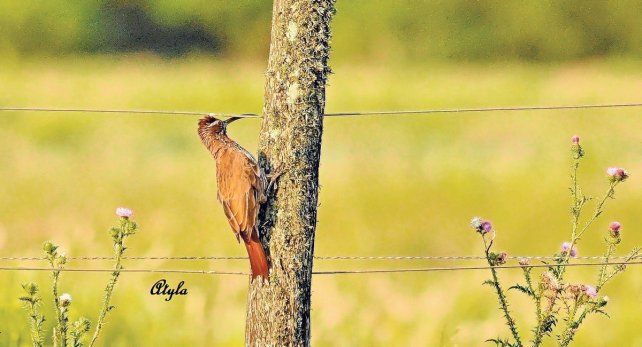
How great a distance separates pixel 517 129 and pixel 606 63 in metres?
7.58

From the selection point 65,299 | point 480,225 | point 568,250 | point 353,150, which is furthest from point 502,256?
point 353,150

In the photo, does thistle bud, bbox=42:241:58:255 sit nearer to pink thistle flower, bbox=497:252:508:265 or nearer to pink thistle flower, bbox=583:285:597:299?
pink thistle flower, bbox=497:252:508:265

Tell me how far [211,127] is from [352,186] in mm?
8341

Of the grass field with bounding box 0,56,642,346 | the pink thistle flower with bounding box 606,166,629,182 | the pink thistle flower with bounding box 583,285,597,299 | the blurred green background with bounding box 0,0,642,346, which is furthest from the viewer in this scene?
the blurred green background with bounding box 0,0,642,346

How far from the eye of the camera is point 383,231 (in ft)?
38.5

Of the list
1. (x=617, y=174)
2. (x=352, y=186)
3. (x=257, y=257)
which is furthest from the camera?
(x=352, y=186)

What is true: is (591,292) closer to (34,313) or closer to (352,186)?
(34,313)

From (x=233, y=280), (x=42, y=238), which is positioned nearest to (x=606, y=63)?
(x=42, y=238)

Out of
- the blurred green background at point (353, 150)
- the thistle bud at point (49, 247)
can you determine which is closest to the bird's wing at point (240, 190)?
the thistle bud at point (49, 247)

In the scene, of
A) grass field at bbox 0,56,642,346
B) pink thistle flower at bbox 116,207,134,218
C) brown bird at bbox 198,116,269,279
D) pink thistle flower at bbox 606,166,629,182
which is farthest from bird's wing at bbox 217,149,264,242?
grass field at bbox 0,56,642,346

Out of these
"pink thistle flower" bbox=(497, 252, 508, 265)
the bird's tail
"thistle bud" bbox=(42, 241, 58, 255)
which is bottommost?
the bird's tail

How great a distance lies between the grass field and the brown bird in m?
2.02

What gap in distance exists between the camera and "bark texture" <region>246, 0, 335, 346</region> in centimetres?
425

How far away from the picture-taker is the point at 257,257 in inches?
166
